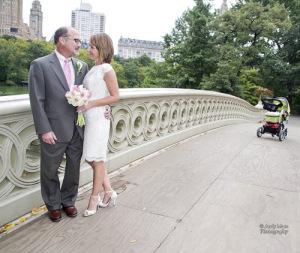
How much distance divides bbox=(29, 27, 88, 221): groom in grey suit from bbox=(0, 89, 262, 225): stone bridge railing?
0.78 feet

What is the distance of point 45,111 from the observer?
11.3 ft

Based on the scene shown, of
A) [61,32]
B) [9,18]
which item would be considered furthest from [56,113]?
[9,18]

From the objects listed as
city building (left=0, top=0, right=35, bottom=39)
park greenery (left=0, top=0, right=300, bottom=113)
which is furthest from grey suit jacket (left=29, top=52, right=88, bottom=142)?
city building (left=0, top=0, right=35, bottom=39)

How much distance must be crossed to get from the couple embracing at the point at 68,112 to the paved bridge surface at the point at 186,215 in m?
0.31

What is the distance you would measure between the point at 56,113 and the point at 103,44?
798 millimetres

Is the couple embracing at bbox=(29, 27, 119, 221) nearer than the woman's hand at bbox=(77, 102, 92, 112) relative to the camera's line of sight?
Yes

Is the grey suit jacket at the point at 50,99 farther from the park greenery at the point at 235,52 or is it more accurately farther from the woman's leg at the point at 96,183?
the park greenery at the point at 235,52

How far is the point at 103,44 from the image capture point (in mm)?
3580

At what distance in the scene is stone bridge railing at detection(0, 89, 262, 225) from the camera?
341 centimetres

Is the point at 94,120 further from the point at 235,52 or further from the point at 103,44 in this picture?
the point at 235,52

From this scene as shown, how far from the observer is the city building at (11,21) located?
11175 centimetres

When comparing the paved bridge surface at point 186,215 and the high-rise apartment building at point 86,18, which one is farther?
the high-rise apartment building at point 86,18

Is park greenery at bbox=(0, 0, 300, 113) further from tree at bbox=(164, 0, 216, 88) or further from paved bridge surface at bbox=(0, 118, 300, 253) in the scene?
paved bridge surface at bbox=(0, 118, 300, 253)

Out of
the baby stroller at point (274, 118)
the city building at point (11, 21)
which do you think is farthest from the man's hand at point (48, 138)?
the city building at point (11, 21)
